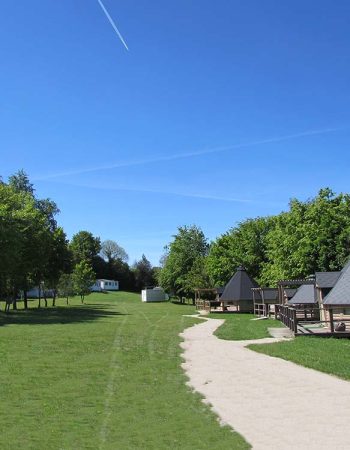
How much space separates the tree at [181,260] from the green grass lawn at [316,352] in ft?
198

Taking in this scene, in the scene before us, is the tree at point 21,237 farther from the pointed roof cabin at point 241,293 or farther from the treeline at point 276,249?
the treeline at point 276,249

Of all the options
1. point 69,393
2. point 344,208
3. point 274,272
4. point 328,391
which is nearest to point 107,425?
point 69,393

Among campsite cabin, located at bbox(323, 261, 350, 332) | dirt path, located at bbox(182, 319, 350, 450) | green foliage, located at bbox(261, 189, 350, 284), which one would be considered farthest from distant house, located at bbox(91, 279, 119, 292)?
dirt path, located at bbox(182, 319, 350, 450)

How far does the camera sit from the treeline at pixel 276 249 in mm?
49062

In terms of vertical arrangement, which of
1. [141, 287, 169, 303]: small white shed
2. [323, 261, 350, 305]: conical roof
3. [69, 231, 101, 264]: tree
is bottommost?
[141, 287, 169, 303]: small white shed

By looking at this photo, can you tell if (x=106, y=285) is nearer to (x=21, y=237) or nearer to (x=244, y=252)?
(x=244, y=252)

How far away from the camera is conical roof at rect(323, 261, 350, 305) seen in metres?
27.4

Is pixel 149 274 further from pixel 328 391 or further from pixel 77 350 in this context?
pixel 328 391

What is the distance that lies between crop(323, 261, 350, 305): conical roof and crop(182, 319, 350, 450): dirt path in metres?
9.52

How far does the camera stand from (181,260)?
3482 inches

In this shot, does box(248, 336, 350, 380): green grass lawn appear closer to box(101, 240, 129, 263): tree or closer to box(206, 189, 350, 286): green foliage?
box(206, 189, 350, 286): green foliage

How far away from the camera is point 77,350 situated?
67.7 feet

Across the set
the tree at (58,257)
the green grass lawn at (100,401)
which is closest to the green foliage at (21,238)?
the tree at (58,257)

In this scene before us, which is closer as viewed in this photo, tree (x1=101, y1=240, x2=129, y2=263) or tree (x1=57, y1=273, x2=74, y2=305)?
tree (x1=57, y1=273, x2=74, y2=305)
